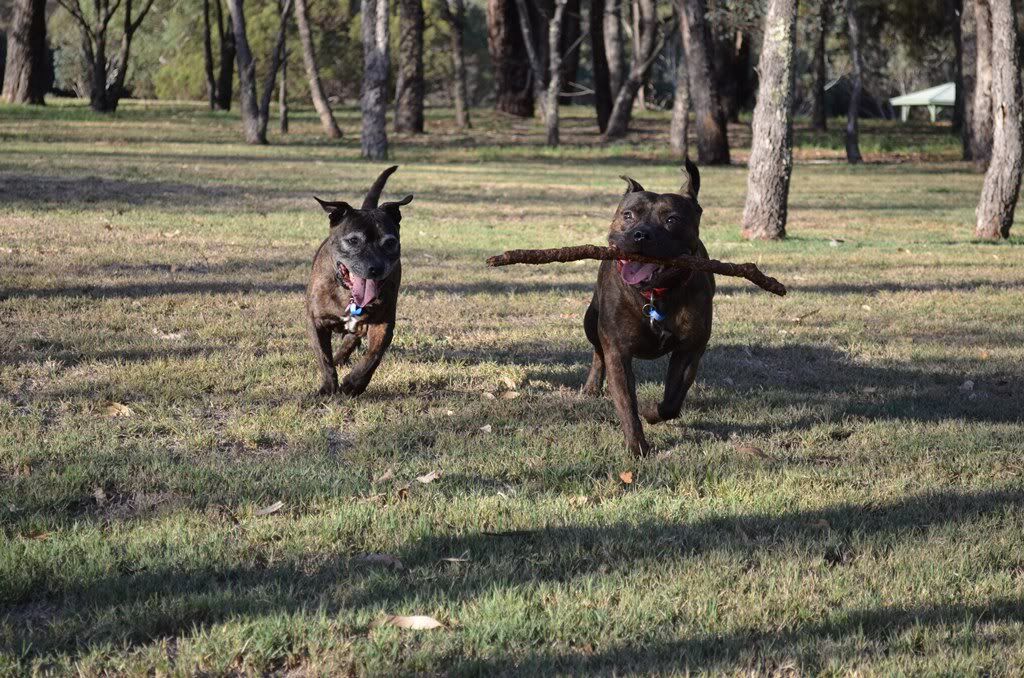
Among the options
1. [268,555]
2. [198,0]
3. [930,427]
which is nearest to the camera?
[268,555]

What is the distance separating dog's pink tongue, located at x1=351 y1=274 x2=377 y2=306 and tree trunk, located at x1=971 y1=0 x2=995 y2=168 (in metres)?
20.6

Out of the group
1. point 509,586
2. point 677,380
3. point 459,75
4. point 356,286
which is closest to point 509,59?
point 459,75

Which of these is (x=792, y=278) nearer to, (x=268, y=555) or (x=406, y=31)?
(x=268, y=555)

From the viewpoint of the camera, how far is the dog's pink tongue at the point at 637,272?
5.57 m

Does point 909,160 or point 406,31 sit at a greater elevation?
point 406,31

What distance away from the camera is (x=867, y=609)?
12.9ft

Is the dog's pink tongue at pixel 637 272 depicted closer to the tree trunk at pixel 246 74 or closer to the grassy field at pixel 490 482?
the grassy field at pixel 490 482

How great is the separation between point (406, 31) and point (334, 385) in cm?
2898

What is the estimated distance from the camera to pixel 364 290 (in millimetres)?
6410

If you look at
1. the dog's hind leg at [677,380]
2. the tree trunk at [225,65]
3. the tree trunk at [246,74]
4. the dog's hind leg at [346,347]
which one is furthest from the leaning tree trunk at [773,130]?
the tree trunk at [225,65]

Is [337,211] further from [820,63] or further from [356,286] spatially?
[820,63]

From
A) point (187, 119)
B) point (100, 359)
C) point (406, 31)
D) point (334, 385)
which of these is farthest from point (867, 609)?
point (187, 119)

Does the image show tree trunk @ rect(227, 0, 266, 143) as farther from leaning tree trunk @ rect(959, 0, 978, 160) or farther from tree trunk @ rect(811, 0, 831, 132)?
leaning tree trunk @ rect(959, 0, 978, 160)

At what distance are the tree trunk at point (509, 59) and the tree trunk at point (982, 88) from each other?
1780cm
